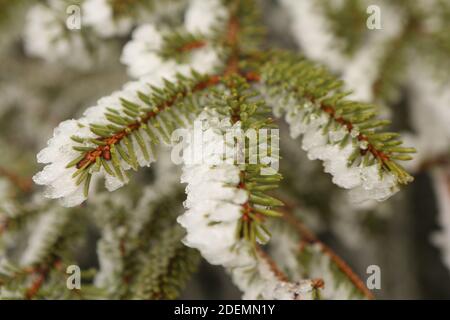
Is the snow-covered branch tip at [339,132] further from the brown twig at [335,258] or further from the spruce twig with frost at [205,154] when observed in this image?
the brown twig at [335,258]

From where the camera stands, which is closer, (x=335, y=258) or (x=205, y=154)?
(x=205, y=154)

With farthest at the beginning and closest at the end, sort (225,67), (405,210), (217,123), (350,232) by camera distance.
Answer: (405,210) < (350,232) < (225,67) < (217,123)

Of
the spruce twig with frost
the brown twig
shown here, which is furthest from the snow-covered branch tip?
the brown twig

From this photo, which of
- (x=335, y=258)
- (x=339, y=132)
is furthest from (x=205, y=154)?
(x=335, y=258)

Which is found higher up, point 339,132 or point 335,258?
point 339,132

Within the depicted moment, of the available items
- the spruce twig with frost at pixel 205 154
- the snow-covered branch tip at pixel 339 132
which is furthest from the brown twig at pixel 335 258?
the snow-covered branch tip at pixel 339 132

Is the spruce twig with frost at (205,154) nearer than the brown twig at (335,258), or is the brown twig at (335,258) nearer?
the spruce twig with frost at (205,154)

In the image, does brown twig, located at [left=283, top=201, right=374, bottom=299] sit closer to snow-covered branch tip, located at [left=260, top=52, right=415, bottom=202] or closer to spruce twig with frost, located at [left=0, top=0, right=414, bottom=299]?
spruce twig with frost, located at [left=0, top=0, right=414, bottom=299]

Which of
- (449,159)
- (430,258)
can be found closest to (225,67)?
(449,159)

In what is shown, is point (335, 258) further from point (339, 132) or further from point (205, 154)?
point (205, 154)
